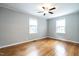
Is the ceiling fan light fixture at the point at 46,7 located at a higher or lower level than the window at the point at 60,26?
higher

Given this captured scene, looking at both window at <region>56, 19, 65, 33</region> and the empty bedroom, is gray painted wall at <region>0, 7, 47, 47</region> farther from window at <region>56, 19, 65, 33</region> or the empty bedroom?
window at <region>56, 19, 65, 33</region>

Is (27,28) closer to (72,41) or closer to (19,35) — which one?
(19,35)

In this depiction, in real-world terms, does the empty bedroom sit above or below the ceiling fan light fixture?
below

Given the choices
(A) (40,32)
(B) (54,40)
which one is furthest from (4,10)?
(B) (54,40)

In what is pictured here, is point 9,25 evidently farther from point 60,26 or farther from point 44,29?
point 60,26

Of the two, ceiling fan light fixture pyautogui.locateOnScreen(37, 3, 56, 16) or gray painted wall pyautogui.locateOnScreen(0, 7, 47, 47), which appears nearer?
ceiling fan light fixture pyautogui.locateOnScreen(37, 3, 56, 16)

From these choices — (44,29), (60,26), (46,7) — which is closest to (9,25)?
(44,29)

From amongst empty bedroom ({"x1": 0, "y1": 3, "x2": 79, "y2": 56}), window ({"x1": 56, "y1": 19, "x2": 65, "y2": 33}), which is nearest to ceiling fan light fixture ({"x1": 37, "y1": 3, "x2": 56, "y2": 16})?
empty bedroom ({"x1": 0, "y1": 3, "x2": 79, "y2": 56})

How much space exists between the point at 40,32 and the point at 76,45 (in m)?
1.28

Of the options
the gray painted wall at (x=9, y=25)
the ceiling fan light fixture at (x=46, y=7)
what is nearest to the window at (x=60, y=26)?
the ceiling fan light fixture at (x=46, y=7)

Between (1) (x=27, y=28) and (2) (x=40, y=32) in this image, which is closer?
(2) (x=40, y=32)

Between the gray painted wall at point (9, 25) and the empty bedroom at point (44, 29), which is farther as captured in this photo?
the gray painted wall at point (9, 25)

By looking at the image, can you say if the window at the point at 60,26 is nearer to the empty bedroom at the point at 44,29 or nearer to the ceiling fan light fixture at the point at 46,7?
the empty bedroom at the point at 44,29

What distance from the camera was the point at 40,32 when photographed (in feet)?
9.09
